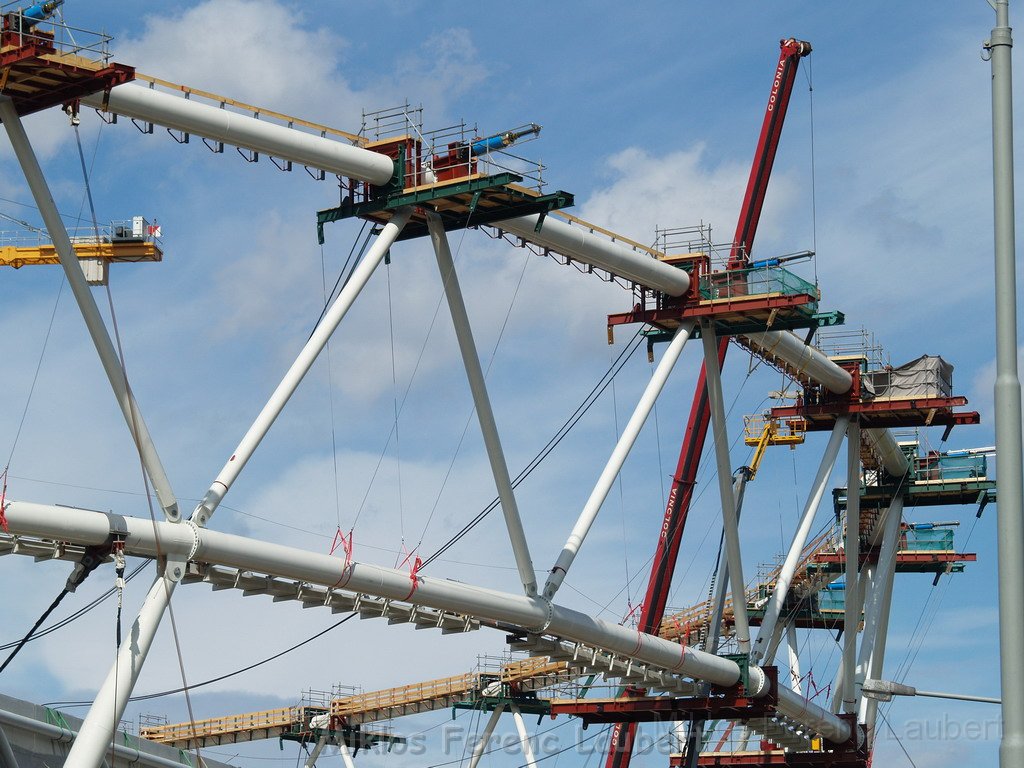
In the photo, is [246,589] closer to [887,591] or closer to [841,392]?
[841,392]

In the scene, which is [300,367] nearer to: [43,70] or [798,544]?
[43,70]

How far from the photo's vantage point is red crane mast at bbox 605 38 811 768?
221 ft

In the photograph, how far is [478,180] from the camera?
45750mm

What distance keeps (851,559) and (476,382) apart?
32271 millimetres

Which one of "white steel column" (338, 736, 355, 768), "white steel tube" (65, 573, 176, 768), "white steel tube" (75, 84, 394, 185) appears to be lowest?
"white steel column" (338, 736, 355, 768)

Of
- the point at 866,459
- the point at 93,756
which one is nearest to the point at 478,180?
the point at 93,756

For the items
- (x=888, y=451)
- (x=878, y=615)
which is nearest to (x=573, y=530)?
(x=888, y=451)

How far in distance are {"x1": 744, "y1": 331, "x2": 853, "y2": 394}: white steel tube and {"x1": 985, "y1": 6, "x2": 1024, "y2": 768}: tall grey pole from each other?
37901 mm

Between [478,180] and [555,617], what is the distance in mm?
12441

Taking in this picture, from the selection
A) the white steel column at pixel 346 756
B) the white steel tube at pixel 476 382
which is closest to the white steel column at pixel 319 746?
the white steel column at pixel 346 756

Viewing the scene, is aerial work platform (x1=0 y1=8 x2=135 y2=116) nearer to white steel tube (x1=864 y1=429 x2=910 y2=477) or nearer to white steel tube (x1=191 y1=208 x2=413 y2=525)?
white steel tube (x1=191 y1=208 x2=413 y2=525)

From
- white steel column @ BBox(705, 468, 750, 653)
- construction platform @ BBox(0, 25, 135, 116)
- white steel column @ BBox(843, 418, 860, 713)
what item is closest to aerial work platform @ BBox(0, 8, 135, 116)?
construction platform @ BBox(0, 25, 135, 116)

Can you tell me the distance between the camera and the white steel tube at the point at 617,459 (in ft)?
163

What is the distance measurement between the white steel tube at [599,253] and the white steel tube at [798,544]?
14.2m
